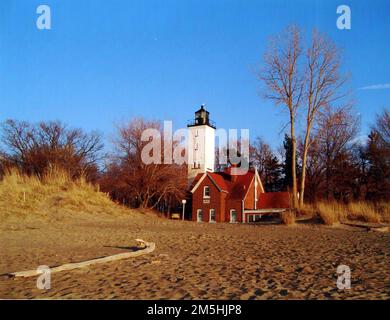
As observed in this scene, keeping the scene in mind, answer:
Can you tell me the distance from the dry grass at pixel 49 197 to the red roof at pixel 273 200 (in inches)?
848

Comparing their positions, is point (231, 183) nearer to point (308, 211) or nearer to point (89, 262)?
point (308, 211)

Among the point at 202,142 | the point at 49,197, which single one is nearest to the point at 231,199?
the point at 202,142

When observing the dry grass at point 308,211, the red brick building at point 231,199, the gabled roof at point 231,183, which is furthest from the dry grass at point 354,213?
the gabled roof at point 231,183

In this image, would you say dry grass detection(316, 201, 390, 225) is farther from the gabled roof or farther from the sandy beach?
the gabled roof

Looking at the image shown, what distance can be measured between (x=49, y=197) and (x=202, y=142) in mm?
32288

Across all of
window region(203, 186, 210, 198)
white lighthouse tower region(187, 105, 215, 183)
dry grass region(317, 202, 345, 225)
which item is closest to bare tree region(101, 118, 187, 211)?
window region(203, 186, 210, 198)

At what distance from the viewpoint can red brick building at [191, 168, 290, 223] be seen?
39.3m

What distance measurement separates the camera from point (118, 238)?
11930 millimetres

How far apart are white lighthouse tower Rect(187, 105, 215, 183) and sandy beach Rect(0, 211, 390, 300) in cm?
3773

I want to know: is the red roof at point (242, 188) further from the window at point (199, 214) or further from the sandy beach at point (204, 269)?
the sandy beach at point (204, 269)

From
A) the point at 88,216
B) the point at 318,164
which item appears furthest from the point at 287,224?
the point at 318,164
